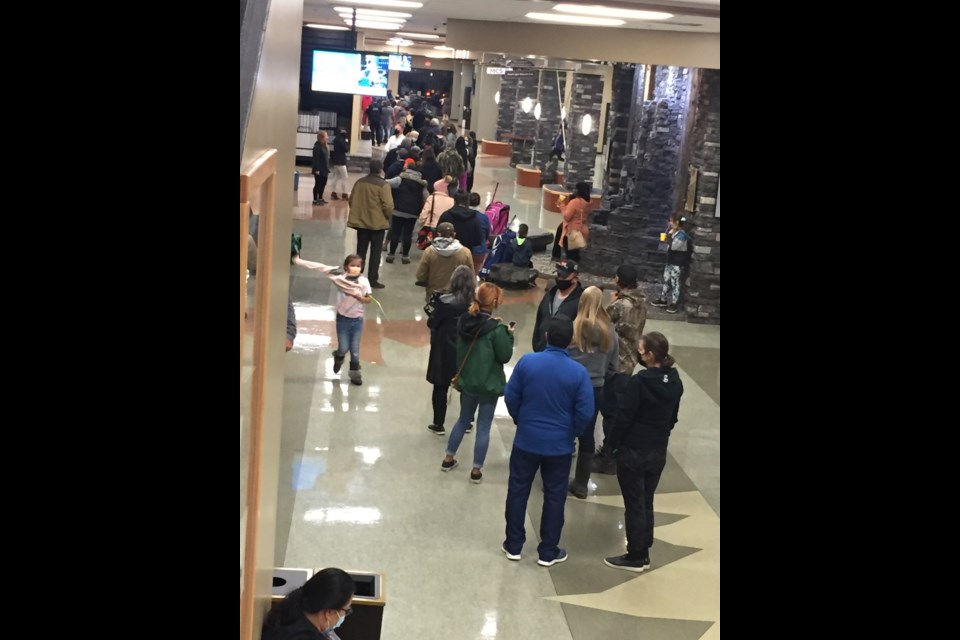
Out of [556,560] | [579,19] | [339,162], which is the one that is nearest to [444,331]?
[556,560]

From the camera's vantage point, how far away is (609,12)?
10.1 metres

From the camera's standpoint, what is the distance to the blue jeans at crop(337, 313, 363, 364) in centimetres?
930

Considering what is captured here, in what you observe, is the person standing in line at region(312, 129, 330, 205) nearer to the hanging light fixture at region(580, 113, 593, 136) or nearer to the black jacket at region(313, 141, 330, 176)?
the black jacket at region(313, 141, 330, 176)

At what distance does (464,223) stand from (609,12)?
348 cm

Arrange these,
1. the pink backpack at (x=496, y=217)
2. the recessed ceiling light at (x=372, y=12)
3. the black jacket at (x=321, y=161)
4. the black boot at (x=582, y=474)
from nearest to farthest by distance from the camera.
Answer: the black boot at (x=582, y=474)
the pink backpack at (x=496, y=217)
the recessed ceiling light at (x=372, y=12)
the black jacket at (x=321, y=161)

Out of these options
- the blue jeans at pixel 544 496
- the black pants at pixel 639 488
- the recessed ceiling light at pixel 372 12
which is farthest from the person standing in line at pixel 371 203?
the black pants at pixel 639 488

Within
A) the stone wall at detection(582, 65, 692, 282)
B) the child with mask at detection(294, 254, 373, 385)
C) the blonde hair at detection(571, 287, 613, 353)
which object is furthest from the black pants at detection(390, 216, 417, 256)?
the blonde hair at detection(571, 287, 613, 353)

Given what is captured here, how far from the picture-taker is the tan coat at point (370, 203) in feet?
41.5

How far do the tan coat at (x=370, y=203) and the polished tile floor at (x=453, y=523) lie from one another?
2479mm

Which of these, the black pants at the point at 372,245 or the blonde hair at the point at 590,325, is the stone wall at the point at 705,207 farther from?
the blonde hair at the point at 590,325
